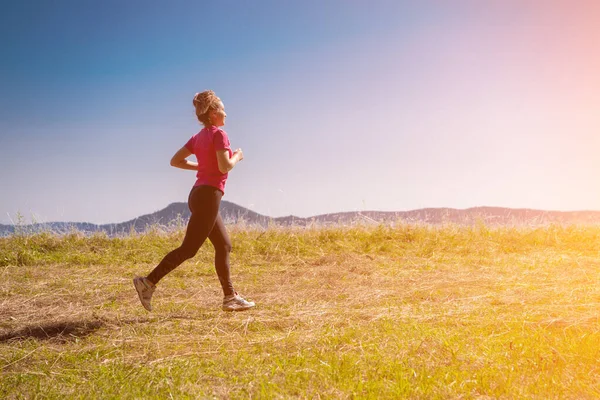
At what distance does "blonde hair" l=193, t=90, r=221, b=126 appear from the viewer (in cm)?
556

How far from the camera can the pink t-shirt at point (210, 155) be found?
213 inches

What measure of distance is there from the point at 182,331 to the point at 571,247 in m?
10.5

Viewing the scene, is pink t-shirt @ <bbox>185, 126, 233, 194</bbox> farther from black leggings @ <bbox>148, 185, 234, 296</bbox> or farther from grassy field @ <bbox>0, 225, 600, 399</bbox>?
grassy field @ <bbox>0, 225, 600, 399</bbox>

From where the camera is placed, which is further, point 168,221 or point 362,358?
point 168,221

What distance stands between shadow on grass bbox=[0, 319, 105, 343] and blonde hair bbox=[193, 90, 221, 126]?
A: 94.8 inches

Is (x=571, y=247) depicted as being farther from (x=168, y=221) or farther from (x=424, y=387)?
(x=424, y=387)

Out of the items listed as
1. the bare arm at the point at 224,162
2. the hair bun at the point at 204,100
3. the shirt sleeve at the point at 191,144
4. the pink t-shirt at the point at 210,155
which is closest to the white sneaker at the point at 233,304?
the pink t-shirt at the point at 210,155

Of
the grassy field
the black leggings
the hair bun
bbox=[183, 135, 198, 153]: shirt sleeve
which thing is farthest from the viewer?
bbox=[183, 135, 198, 153]: shirt sleeve

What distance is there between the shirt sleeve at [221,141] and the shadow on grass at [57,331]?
87.4 inches

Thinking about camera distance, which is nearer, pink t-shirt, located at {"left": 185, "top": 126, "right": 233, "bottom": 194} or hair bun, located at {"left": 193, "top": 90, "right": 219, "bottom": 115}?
pink t-shirt, located at {"left": 185, "top": 126, "right": 233, "bottom": 194}

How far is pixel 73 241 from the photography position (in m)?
11.4

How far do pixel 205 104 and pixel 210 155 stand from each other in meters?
0.57

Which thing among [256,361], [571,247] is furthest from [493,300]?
[571,247]

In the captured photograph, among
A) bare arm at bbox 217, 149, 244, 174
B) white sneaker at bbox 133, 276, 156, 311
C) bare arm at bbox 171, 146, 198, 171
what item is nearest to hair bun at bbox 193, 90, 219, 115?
bare arm at bbox 171, 146, 198, 171
